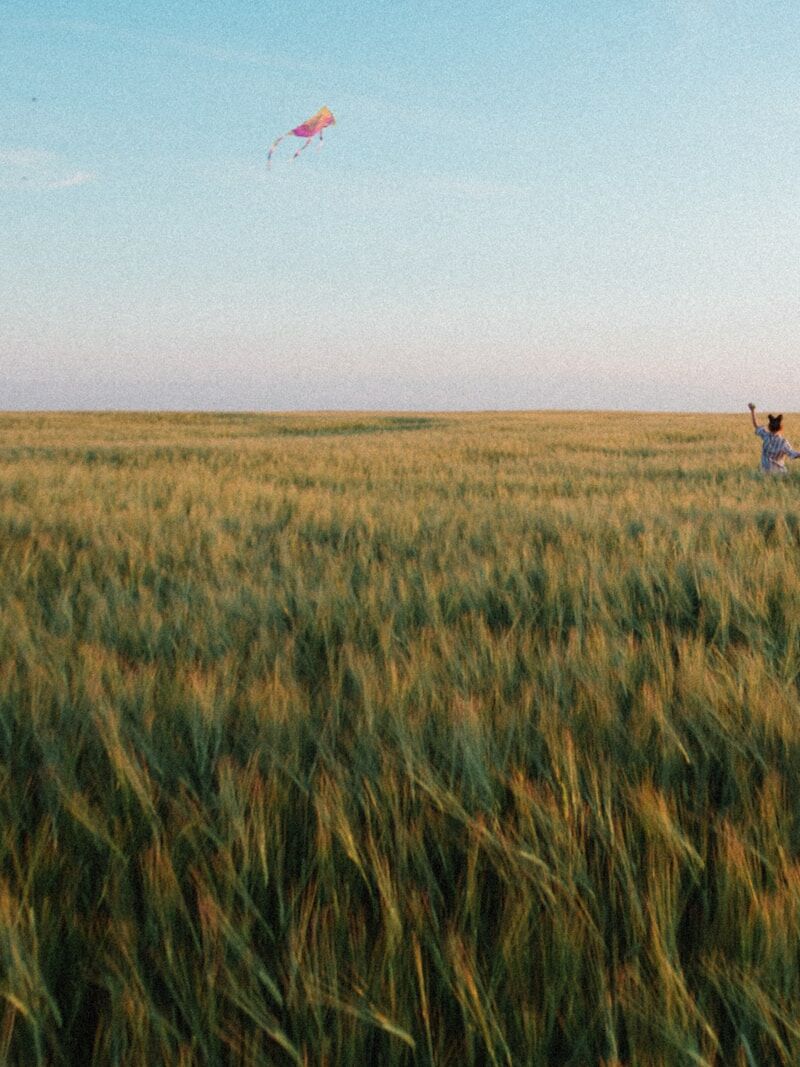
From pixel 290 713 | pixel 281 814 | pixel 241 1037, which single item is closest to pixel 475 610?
pixel 290 713

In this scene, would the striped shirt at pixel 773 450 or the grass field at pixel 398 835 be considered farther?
the striped shirt at pixel 773 450

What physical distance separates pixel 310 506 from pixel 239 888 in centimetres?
379

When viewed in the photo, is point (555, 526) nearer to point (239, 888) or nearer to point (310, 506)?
point (310, 506)

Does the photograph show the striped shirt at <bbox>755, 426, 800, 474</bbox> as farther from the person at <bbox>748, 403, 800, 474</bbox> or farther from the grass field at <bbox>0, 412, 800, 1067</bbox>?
the grass field at <bbox>0, 412, 800, 1067</bbox>

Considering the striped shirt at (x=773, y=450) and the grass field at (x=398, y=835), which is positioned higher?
the striped shirt at (x=773, y=450)

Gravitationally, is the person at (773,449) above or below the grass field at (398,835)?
above

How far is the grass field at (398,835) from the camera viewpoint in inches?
28.8

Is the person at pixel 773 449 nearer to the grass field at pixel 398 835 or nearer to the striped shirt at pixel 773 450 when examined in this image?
the striped shirt at pixel 773 450

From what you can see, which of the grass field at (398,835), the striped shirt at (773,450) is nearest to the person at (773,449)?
the striped shirt at (773,450)

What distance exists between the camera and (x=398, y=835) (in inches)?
36.4

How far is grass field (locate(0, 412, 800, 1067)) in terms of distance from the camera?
0.73 metres

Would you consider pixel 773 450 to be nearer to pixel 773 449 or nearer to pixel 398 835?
pixel 773 449

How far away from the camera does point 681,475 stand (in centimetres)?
756

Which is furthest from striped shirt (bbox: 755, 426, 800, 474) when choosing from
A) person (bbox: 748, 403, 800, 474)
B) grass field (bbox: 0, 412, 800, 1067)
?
grass field (bbox: 0, 412, 800, 1067)
